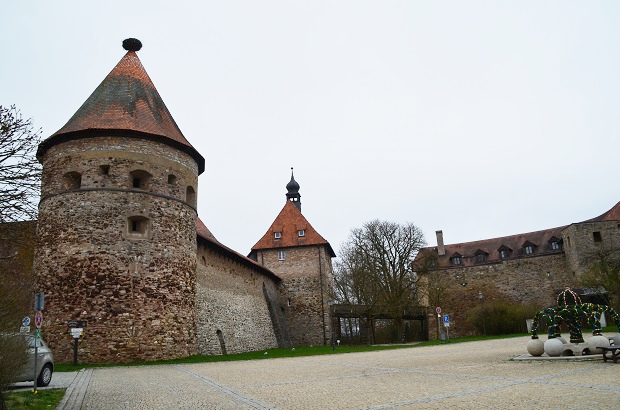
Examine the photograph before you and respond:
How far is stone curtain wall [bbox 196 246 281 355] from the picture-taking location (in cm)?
2538

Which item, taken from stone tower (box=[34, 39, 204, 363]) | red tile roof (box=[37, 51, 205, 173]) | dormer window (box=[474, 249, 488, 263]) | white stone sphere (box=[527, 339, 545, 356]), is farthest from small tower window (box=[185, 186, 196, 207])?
dormer window (box=[474, 249, 488, 263])

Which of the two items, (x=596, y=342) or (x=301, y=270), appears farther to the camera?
(x=301, y=270)

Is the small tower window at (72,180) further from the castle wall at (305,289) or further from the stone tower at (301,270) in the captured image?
the castle wall at (305,289)

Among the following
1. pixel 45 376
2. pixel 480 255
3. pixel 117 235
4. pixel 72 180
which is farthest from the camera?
pixel 480 255

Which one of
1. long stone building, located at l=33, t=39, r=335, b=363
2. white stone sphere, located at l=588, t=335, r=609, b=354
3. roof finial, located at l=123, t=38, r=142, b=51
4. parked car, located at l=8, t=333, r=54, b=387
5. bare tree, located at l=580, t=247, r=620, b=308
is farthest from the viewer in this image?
bare tree, located at l=580, t=247, r=620, b=308

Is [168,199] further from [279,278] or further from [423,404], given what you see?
[279,278]

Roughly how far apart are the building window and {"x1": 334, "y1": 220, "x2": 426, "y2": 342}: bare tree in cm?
2120

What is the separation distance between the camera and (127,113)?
70.4 ft

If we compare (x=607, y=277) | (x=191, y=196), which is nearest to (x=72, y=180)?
(x=191, y=196)

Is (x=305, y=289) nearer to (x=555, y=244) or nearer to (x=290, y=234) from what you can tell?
(x=290, y=234)

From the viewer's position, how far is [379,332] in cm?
5125

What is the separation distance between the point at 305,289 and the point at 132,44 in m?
22.9

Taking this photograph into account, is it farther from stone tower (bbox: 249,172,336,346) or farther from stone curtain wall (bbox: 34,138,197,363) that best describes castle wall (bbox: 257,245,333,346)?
stone curtain wall (bbox: 34,138,197,363)

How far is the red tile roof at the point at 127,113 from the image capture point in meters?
20.6
